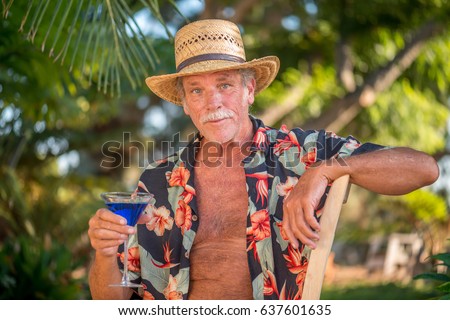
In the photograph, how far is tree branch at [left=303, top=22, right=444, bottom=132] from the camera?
929 centimetres

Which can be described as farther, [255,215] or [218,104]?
[218,104]

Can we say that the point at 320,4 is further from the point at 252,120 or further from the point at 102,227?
the point at 102,227

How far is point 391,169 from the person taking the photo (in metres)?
2.47

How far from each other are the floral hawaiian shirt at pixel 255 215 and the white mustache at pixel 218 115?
16 centimetres

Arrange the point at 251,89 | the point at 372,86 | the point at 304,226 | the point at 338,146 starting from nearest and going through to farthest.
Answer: the point at 304,226 < the point at 338,146 < the point at 251,89 < the point at 372,86

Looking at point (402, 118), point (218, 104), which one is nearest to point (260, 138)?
point (218, 104)

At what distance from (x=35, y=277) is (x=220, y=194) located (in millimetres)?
3578

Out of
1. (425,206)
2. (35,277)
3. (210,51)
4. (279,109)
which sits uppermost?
(210,51)

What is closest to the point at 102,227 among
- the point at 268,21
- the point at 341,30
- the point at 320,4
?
the point at 341,30

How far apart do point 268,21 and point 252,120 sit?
1072 cm

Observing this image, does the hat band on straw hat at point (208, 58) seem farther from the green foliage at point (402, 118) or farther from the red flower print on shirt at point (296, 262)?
the green foliage at point (402, 118)

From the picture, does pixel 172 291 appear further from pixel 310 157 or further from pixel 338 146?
pixel 338 146

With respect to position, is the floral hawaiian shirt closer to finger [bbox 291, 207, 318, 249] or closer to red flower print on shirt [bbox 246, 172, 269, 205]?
red flower print on shirt [bbox 246, 172, 269, 205]
